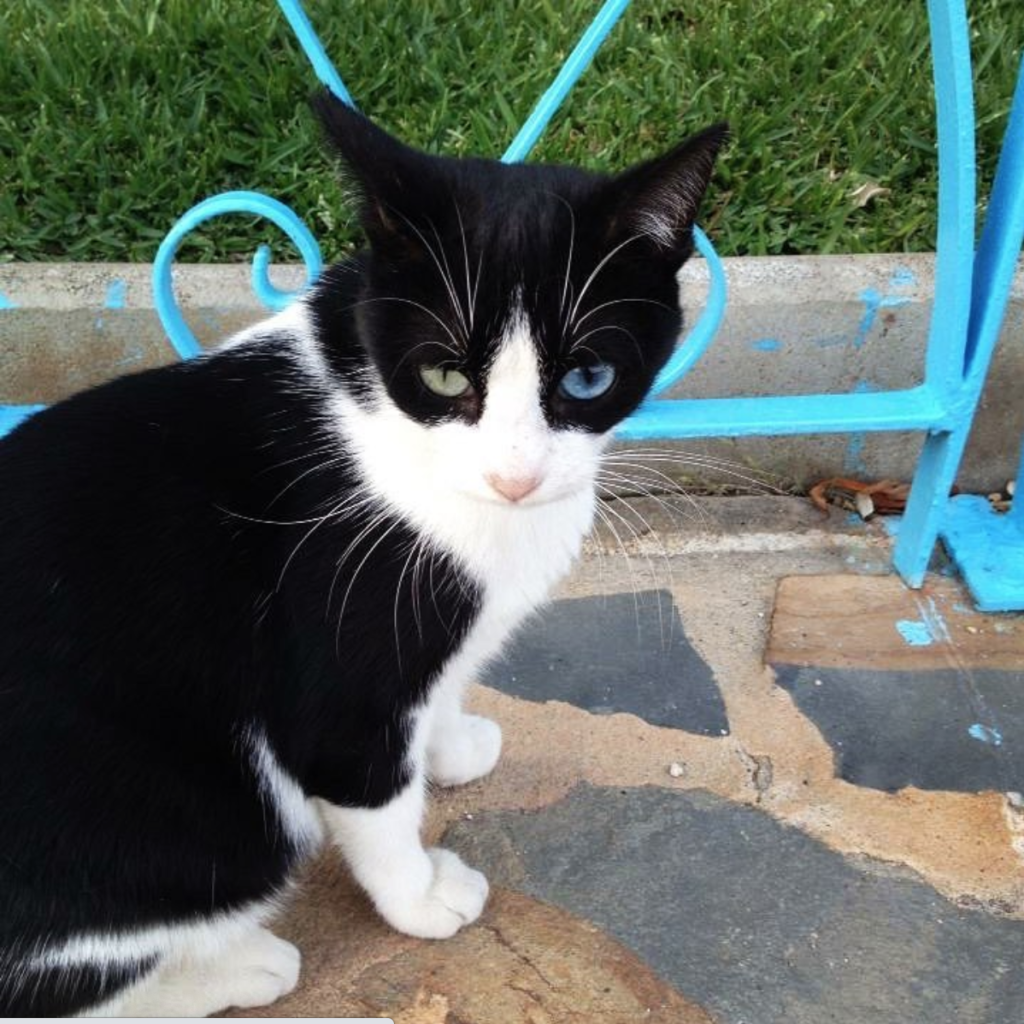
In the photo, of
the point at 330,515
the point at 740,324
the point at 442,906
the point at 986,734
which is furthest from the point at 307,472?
the point at 986,734

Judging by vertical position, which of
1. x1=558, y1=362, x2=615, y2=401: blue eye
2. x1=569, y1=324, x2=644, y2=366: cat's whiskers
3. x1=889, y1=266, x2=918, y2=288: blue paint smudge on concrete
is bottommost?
x1=889, y1=266, x2=918, y2=288: blue paint smudge on concrete

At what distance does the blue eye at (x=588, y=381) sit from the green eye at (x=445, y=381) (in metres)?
0.11

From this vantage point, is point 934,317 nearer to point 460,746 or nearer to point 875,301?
point 875,301

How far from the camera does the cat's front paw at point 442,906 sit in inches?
66.3

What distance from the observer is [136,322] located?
2326 mm

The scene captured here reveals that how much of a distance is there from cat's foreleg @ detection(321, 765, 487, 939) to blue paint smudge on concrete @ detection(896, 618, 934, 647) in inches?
37.6

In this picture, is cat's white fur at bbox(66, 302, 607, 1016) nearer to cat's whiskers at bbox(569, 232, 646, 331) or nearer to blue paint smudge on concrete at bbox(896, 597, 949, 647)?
cat's whiskers at bbox(569, 232, 646, 331)

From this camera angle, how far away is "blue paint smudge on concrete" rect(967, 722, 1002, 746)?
201 centimetres

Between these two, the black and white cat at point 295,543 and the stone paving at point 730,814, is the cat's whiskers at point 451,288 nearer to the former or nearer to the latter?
the black and white cat at point 295,543

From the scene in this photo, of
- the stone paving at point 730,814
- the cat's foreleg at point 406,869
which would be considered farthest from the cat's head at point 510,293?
the stone paving at point 730,814

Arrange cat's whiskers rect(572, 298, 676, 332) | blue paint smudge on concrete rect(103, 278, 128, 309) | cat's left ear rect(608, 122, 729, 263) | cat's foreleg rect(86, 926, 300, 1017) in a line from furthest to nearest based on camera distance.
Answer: blue paint smudge on concrete rect(103, 278, 128, 309), cat's foreleg rect(86, 926, 300, 1017), cat's whiskers rect(572, 298, 676, 332), cat's left ear rect(608, 122, 729, 263)

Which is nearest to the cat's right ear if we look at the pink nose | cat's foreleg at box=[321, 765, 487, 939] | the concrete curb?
the pink nose

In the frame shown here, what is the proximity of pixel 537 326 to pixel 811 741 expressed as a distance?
1.05m

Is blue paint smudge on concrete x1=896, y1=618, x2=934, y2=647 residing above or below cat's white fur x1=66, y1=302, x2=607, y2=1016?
below
